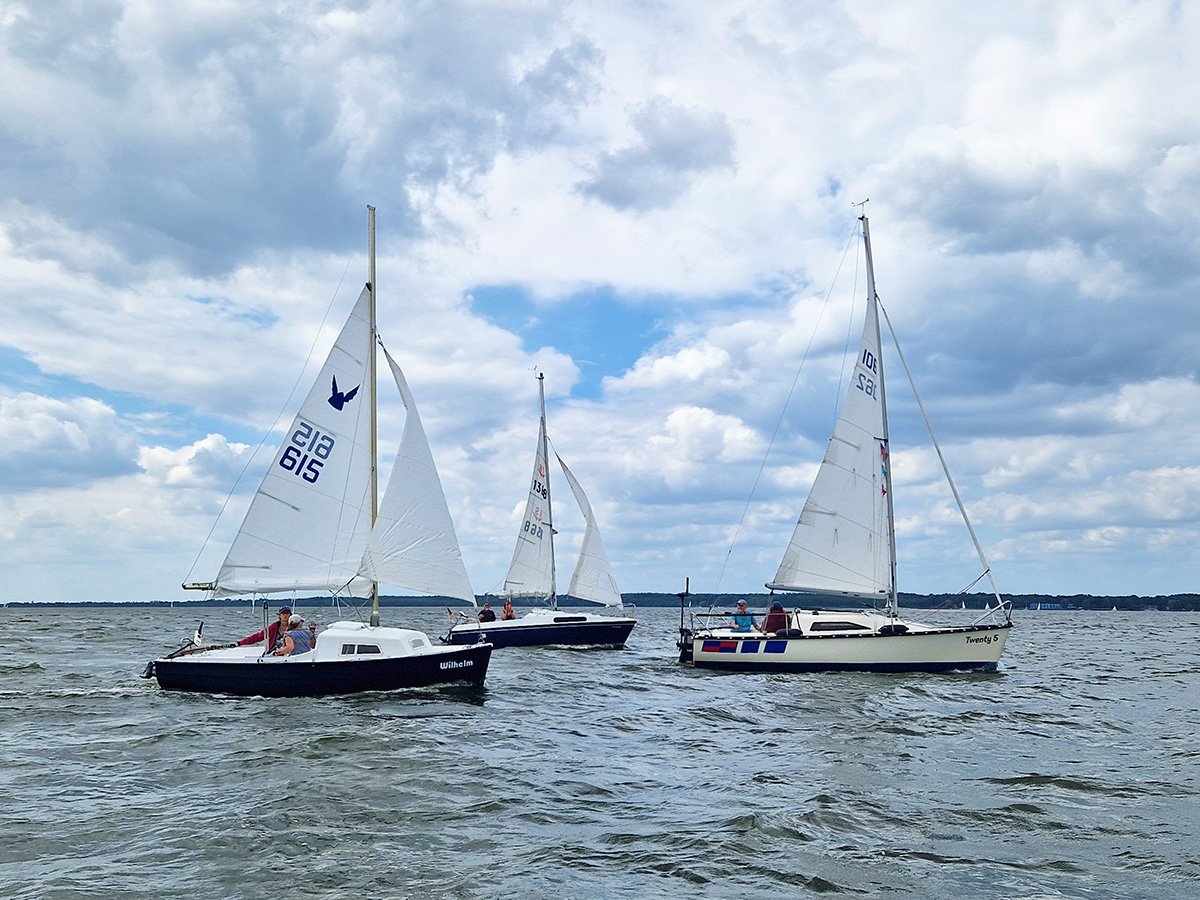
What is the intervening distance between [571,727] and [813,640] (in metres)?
11.7

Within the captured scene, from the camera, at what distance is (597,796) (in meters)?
13.2

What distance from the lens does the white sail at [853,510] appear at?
98.6 feet

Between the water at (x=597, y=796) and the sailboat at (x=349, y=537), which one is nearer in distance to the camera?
the water at (x=597, y=796)

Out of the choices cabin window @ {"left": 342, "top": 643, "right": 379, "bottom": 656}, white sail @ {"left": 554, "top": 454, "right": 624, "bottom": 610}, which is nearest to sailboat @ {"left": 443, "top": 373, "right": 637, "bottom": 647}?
white sail @ {"left": 554, "top": 454, "right": 624, "bottom": 610}

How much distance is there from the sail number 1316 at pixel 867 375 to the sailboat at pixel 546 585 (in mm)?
16809

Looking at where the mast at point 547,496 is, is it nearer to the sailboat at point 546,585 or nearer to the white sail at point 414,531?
the sailboat at point 546,585

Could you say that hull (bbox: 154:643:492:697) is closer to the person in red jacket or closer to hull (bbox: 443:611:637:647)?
the person in red jacket

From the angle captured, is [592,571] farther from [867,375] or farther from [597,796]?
[597,796]

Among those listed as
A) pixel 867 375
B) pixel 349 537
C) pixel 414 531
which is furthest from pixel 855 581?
pixel 349 537

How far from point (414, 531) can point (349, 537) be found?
1760 millimetres

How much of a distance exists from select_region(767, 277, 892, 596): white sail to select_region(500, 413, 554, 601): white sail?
1563cm

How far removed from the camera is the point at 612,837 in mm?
11047

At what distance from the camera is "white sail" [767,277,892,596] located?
30.0m

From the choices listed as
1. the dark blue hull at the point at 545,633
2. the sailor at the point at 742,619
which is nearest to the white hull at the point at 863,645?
the sailor at the point at 742,619
